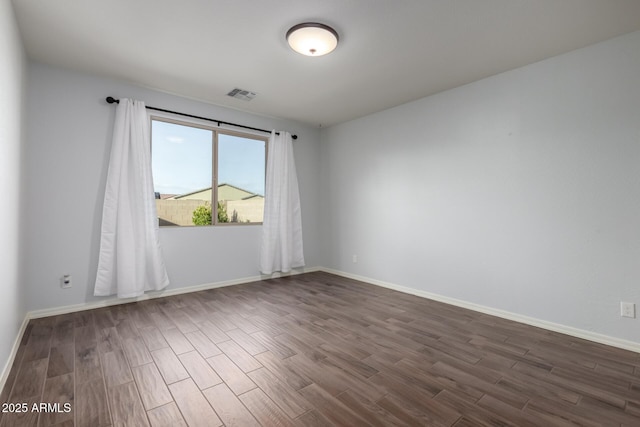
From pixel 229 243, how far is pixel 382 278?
2.30 meters

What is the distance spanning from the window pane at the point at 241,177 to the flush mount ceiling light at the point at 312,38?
7.15ft

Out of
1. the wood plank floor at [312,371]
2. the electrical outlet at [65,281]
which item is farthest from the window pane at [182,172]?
the wood plank floor at [312,371]

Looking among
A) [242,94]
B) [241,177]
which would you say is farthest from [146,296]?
[242,94]

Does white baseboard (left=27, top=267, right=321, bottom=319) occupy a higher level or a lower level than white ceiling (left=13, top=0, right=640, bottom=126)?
lower

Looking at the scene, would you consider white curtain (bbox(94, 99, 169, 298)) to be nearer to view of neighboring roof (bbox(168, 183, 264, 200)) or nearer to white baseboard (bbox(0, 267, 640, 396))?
white baseboard (bbox(0, 267, 640, 396))

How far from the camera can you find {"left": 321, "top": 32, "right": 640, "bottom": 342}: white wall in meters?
2.44

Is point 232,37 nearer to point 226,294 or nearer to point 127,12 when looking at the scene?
point 127,12

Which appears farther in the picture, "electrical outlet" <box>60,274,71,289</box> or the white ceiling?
"electrical outlet" <box>60,274,71,289</box>

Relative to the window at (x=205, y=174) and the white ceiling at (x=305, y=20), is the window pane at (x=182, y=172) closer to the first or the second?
the window at (x=205, y=174)

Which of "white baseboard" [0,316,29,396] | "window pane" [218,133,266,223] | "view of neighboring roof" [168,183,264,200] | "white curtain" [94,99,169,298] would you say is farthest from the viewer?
"window pane" [218,133,266,223]

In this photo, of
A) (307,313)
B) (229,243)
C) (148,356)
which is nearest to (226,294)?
(229,243)

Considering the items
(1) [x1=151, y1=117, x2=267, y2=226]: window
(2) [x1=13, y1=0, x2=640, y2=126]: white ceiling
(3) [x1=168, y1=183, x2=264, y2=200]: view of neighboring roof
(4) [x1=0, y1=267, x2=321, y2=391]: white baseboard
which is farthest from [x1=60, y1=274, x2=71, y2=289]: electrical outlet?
(2) [x1=13, y1=0, x2=640, y2=126]: white ceiling

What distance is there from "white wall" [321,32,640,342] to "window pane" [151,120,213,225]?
2448 millimetres

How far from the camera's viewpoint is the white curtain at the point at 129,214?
3.20m
